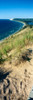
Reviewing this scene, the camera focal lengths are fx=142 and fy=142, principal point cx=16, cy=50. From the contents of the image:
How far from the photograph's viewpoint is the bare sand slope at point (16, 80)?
185 inches

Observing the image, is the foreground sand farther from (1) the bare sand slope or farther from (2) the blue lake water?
(2) the blue lake water

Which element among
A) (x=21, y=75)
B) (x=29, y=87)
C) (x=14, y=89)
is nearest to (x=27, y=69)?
(x=21, y=75)

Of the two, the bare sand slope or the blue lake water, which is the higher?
the bare sand slope

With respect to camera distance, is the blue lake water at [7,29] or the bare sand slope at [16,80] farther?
the blue lake water at [7,29]

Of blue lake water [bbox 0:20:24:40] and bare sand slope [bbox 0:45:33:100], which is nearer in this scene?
→ bare sand slope [bbox 0:45:33:100]

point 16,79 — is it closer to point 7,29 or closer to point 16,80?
point 16,80

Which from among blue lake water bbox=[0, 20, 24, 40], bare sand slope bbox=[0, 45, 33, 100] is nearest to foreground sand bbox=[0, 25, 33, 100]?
bare sand slope bbox=[0, 45, 33, 100]

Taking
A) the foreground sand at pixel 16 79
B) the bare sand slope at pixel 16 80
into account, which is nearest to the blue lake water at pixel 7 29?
the foreground sand at pixel 16 79

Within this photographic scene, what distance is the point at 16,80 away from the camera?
5.43 meters

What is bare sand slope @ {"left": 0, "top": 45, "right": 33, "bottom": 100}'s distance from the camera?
4.70 meters

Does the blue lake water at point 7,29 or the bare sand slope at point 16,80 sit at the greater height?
the bare sand slope at point 16,80

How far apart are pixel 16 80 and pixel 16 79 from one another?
8 cm

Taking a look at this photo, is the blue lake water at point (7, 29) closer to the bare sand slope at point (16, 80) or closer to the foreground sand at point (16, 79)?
the foreground sand at point (16, 79)

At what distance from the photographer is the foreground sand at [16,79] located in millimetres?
4711
